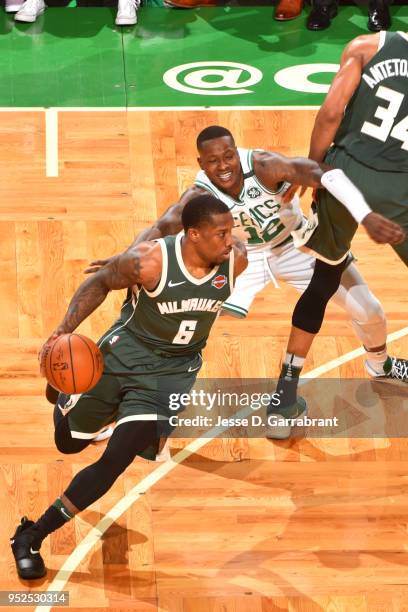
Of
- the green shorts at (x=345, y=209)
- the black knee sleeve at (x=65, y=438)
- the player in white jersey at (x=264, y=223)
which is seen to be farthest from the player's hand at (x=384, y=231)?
the black knee sleeve at (x=65, y=438)

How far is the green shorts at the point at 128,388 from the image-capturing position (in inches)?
229

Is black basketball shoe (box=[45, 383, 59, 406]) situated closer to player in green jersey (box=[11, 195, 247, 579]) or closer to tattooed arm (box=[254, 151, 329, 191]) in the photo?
player in green jersey (box=[11, 195, 247, 579])

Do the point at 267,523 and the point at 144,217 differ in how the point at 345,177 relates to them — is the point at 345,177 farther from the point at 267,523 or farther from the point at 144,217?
the point at 144,217

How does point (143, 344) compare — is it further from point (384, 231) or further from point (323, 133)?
point (323, 133)

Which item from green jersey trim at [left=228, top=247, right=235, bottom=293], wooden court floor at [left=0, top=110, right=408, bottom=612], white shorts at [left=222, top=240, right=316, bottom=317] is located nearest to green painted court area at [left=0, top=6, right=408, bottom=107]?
wooden court floor at [left=0, top=110, right=408, bottom=612]

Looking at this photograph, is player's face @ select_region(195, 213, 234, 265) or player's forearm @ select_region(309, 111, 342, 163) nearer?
player's face @ select_region(195, 213, 234, 265)

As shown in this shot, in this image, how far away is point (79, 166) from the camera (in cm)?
893

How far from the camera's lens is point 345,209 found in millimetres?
6371

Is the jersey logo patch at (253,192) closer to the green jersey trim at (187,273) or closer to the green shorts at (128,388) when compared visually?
the green jersey trim at (187,273)

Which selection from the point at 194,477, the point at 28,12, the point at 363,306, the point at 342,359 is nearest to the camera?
the point at 194,477

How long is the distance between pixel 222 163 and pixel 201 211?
2.97 feet

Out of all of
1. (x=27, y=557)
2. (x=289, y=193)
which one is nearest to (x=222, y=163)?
(x=289, y=193)

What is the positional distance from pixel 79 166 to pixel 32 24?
91.2 inches

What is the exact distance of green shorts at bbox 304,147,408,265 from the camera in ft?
20.7
